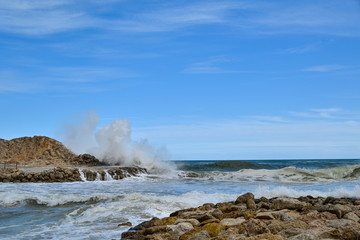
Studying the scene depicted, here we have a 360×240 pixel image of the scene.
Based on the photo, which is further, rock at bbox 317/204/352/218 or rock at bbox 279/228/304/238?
rock at bbox 317/204/352/218

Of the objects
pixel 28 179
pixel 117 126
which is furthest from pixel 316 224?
pixel 117 126

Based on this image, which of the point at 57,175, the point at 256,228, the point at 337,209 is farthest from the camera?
the point at 57,175

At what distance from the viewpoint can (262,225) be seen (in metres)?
5.39

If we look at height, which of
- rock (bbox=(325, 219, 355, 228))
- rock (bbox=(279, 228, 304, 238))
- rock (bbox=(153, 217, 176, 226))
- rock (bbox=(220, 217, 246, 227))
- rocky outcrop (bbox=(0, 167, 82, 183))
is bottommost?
rock (bbox=(153, 217, 176, 226))

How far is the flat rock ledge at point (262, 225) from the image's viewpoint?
15.9 feet

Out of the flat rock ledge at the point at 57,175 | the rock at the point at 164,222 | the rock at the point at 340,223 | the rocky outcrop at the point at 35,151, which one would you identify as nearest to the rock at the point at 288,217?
the rock at the point at 340,223

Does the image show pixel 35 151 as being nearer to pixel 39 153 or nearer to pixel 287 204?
pixel 39 153

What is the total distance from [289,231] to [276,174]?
1991 cm

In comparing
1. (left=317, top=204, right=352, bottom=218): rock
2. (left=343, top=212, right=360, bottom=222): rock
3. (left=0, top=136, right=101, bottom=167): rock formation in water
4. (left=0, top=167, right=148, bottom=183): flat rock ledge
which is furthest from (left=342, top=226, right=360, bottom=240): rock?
(left=0, top=136, right=101, bottom=167): rock formation in water

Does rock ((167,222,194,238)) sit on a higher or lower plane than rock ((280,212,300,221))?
lower

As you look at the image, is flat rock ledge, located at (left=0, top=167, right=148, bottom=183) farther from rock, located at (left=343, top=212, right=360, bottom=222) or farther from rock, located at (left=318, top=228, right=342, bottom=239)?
rock, located at (left=318, top=228, right=342, bottom=239)

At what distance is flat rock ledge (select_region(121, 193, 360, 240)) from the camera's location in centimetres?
486

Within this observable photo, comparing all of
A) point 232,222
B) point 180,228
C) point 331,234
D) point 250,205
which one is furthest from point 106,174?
point 331,234

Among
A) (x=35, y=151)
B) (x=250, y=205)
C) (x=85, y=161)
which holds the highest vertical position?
(x=35, y=151)
